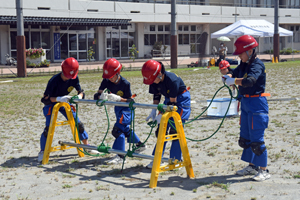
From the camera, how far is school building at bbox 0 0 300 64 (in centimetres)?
3291

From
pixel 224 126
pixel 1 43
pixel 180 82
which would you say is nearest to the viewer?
pixel 180 82

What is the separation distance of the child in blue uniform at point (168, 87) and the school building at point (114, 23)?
2352 cm

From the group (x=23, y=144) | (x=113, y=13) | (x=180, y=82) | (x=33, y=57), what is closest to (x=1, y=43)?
(x=33, y=57)

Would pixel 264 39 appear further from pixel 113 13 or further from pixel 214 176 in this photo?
pixel 214 176

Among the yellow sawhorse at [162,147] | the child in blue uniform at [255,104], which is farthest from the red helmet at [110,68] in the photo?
the child in blue uniform at [255,104]

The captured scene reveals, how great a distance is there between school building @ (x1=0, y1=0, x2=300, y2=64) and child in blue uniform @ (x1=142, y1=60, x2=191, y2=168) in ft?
77.2

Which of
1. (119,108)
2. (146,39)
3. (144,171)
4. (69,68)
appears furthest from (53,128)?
(146,39)

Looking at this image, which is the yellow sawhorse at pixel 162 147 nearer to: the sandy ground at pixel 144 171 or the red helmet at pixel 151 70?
the sandy ground at pixel 144 171

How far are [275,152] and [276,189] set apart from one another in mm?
1876

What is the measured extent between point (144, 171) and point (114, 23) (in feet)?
99.5

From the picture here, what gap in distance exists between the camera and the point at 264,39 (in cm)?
5347

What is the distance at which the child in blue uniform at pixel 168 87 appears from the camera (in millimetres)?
5785

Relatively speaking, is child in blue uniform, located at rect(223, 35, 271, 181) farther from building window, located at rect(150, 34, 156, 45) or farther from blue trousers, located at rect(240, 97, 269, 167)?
building window, located at rect(150, 34, 156, 45)

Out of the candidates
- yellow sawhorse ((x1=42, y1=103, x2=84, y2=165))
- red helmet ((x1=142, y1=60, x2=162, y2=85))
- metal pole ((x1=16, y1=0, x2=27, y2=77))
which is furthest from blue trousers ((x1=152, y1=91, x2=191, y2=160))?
metal pole ((x1=16, y1=0, x2=27, y2=77))
